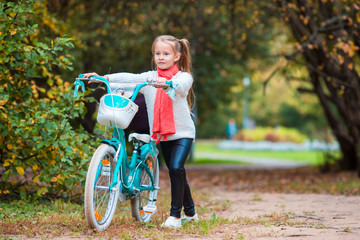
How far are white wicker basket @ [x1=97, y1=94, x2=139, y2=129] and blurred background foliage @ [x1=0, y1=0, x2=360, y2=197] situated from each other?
127 cm

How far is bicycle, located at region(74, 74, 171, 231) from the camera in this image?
3.87m

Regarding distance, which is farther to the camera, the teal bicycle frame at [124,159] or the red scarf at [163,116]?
the red scarf at [163,116]

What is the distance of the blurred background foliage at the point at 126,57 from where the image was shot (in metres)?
5.21

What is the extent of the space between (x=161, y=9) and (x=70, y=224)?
8.70 metres

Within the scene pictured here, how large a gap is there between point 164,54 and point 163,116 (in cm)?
56

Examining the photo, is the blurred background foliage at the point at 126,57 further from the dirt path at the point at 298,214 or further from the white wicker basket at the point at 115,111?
the dirt path at the point at 298,214

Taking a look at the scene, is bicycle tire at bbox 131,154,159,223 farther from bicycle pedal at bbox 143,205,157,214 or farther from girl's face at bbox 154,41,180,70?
girl's face at bbox 154,41,180,70

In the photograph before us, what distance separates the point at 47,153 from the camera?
5293 mm

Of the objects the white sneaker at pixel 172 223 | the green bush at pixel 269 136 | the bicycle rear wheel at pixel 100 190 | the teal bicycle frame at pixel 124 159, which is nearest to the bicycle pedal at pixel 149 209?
the teal bicycle frame at pixel 124 159

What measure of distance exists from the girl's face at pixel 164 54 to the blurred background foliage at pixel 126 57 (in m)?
1.16

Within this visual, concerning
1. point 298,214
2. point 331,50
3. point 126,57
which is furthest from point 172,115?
point 126,57

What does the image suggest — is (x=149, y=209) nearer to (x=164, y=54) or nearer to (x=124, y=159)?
(x=124, y=159)

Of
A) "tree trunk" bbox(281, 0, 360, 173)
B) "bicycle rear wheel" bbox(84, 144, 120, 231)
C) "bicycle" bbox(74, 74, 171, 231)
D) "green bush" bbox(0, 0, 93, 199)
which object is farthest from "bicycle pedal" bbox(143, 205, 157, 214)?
"tree trunk" bbox(281, 0, 360, 173)

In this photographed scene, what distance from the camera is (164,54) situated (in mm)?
4418
